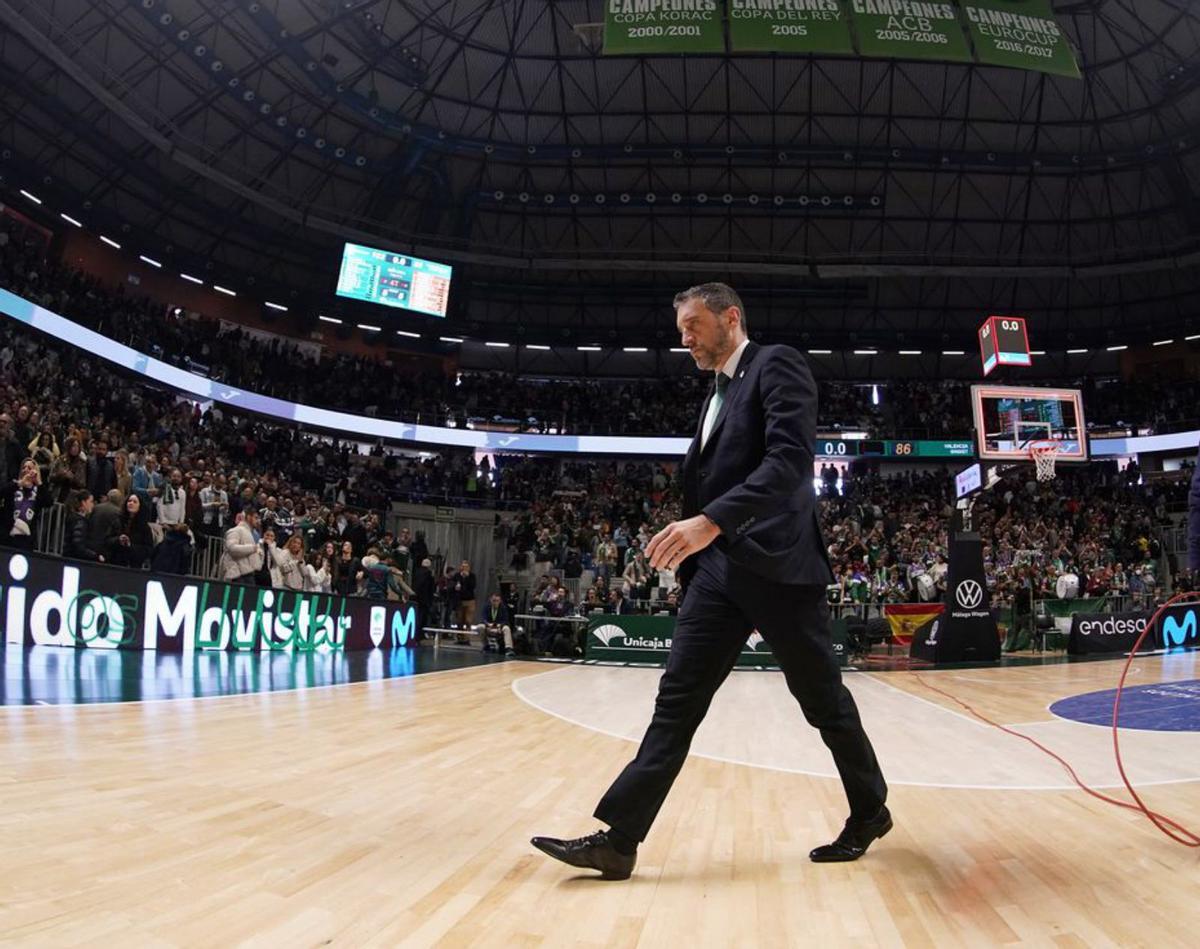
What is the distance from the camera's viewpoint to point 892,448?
31234 mm

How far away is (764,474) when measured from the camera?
2.46m

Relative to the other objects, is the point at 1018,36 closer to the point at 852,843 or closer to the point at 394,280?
the point at 852,843

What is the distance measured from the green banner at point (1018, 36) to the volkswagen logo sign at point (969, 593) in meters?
7.48

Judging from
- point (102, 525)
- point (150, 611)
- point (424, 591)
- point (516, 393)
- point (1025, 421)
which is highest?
point (516, 393)

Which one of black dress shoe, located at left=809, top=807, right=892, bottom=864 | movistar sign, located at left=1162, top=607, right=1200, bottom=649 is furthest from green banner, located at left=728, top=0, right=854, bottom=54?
movistar sign, located at left=1162, top=607, right=1200, bottom=649

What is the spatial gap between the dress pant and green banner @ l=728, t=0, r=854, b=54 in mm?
9727

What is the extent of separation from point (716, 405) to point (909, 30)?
10.1 meters

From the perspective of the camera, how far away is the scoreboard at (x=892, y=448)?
101ft

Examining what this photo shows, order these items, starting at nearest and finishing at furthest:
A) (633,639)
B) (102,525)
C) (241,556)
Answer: (102,525) → (241,556) → (633,639)

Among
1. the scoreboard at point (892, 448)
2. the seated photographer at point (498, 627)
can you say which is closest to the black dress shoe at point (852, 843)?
the seated photographer at point (498, 627)

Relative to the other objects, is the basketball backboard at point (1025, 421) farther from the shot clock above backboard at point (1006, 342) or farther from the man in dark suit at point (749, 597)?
the man in dark suit at point (749, 597)

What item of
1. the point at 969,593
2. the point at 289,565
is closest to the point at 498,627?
the point at 289,565

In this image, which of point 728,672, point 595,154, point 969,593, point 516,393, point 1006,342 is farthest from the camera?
point 516,393

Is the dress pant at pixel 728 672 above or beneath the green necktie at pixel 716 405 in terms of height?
beneath
